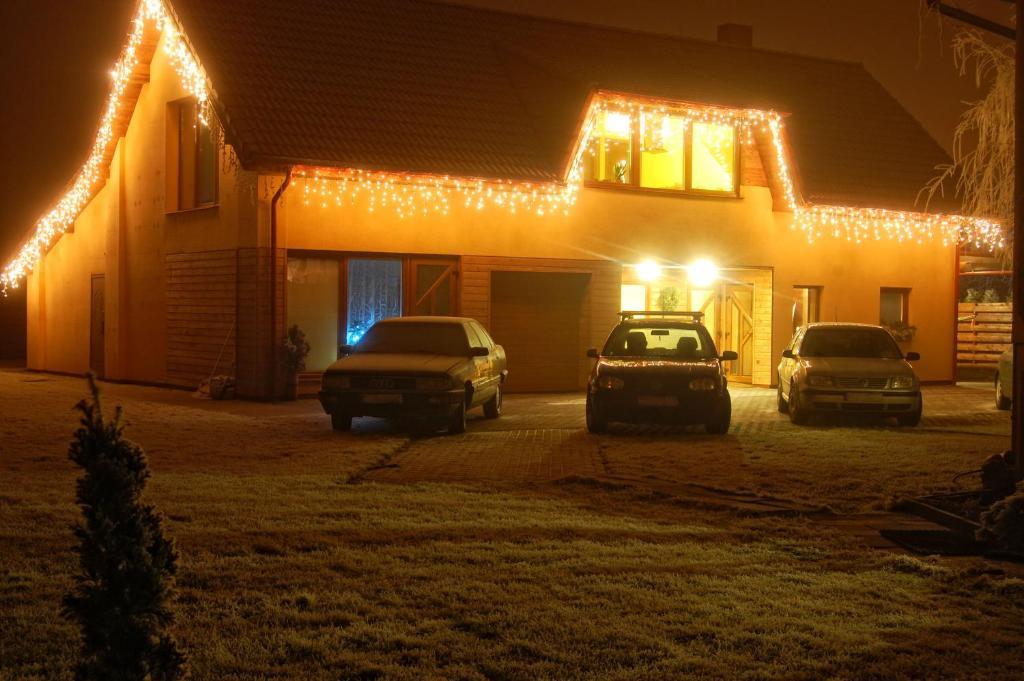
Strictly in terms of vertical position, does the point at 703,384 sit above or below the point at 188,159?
below

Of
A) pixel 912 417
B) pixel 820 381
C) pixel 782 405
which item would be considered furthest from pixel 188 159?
pixel 912 417

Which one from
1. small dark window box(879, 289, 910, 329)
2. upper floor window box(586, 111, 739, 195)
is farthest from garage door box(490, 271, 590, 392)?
small dark window box(879, 289, 910, 329)

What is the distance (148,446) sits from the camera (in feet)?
40.7

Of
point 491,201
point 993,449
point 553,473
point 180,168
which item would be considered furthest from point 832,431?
point 180,168

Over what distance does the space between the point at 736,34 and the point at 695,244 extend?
9.20m

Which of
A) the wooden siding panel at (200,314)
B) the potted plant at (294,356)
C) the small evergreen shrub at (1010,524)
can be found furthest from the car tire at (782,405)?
the small evergreen shrub at (1010,524)

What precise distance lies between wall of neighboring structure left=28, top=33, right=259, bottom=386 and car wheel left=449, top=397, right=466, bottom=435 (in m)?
6.41

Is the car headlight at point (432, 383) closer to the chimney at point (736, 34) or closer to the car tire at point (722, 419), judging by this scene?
the car tire at point (722, 419)

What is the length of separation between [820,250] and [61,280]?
58.9 feet

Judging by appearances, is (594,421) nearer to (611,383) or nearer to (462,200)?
(611,383)

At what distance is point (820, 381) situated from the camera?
15.9 m

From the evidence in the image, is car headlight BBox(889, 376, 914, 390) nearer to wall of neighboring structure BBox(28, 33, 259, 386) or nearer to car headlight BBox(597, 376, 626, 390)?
car headlight BBox(597, 376, 626, 390)

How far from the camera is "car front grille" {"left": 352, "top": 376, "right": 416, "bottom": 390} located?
1407cm

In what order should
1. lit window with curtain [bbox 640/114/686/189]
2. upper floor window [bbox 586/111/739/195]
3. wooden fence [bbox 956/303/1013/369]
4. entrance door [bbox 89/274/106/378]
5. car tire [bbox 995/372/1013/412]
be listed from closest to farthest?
car tire [bbox 995/372/1013/412] < upper floor window [bbox 586/111/739/195] < lit window with curtain [bbox 640/114/686/189] < entrance door [bbox 89/274/106/378] < wooden fence [bbox 956/303/1013/369]
